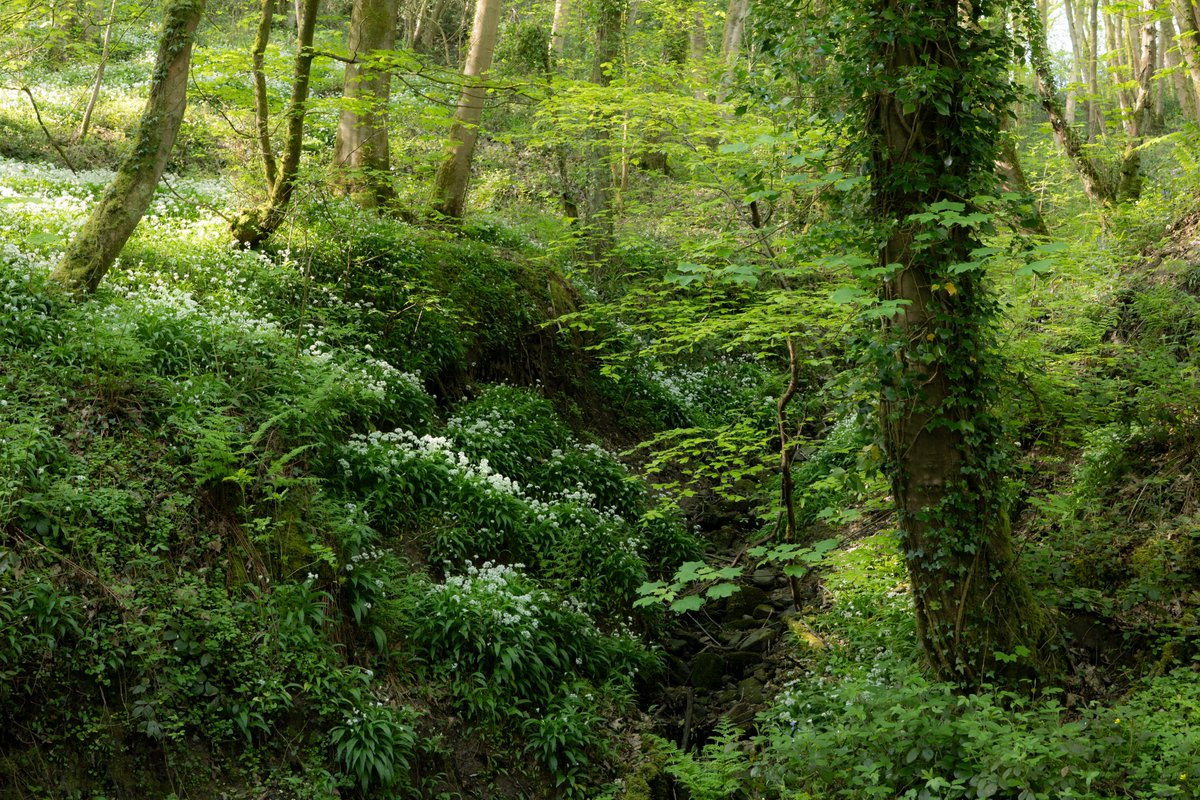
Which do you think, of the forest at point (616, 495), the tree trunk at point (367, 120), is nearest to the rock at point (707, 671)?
the forest at point (616, 495)

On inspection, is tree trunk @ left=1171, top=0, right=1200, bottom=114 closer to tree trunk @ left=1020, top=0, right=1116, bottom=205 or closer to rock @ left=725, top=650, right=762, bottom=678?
tree trunk @ left=1020, top=0, right=1116, bottom=205

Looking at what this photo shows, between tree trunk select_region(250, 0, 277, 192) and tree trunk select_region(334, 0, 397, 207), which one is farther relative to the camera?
tree trunk select_region(334, 0, 397, 207)

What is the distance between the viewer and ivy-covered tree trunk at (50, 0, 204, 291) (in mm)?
7328

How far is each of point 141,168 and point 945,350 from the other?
22.7ft

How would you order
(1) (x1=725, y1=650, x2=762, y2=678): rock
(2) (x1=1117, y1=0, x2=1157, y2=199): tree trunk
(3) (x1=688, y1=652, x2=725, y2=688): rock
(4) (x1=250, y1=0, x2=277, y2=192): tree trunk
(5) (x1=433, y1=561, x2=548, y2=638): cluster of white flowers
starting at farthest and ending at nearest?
(2) (x1=1117, y1=0, x2=1157, y2=199): tree trunk < (4) (x1=250, y1=0, x2=277, y2=192): tree trunk < (1) (x1=725, y1=650, x2=762, y2=678): rock < (3) (x1=688, y1=652, x2=725, y2=688): rock < (5) (x1=433, y1=561, x2=548, y2=638): cluster of white flowers

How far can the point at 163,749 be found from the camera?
4688mm

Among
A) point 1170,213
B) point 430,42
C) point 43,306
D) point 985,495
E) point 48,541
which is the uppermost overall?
point 430,42

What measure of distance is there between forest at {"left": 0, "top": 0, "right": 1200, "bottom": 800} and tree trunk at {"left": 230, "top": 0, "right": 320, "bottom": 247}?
0.05 m

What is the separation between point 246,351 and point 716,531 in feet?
20.1

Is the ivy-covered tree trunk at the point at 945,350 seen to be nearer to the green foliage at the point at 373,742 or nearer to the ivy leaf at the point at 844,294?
the ivy leaf at the point at 844,294

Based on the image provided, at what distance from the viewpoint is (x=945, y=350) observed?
17.2 ft

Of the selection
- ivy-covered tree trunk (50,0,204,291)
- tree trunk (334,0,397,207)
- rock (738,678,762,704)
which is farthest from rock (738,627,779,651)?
tree trunk (334,0,397,207)

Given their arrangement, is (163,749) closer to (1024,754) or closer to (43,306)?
(43,306)

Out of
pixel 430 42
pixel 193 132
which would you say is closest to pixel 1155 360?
pixel 193 132
